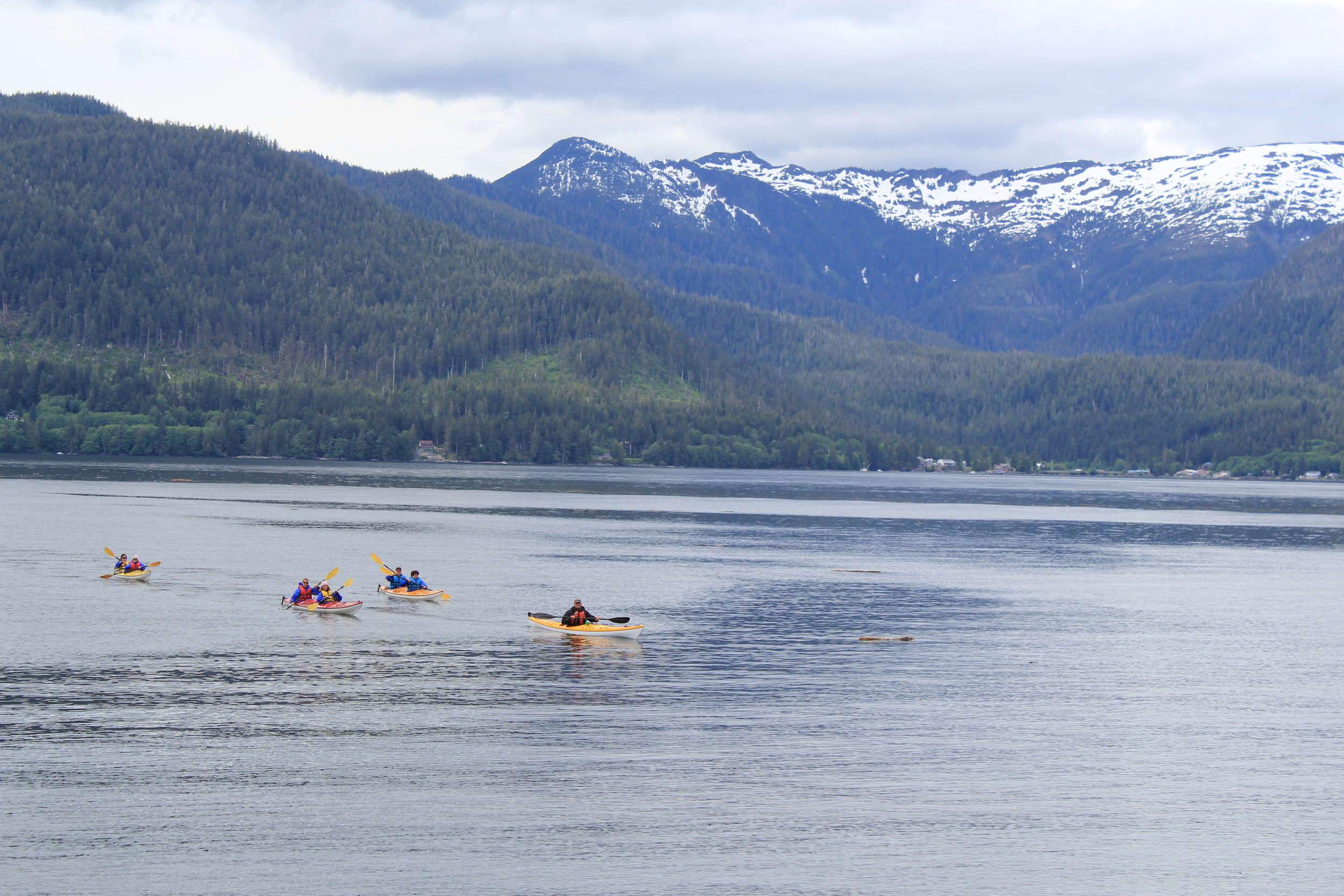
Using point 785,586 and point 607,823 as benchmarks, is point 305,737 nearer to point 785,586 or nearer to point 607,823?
point 607,823

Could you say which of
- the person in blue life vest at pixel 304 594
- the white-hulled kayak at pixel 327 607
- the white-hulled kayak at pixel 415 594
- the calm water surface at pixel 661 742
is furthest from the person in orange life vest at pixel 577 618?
the person in blue life vest at pixel 304 594

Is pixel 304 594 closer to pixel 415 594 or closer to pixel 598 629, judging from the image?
pixel 415 594

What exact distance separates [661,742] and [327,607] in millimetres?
42556

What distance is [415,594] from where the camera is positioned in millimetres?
93500

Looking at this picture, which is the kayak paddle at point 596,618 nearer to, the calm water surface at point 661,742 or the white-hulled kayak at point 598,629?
the white-hulled kayak at point 598,629

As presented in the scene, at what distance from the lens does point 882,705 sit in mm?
59688

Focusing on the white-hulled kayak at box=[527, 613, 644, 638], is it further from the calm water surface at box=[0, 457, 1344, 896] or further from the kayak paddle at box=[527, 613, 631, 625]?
the calm water surface at box=[0, 457, 1344, 896]

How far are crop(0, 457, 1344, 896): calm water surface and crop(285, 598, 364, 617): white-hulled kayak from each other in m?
0.78

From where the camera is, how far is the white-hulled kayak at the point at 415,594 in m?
93.4

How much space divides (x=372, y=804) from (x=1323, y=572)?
129544 mm

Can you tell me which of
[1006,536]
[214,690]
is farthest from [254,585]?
[1006,536]

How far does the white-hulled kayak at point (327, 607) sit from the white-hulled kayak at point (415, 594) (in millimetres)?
6191

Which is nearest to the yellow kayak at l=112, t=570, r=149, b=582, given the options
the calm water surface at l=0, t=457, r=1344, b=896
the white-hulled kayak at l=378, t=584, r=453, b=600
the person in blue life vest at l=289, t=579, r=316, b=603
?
the calm water surface at l=0, t=457, r=1344, b=896

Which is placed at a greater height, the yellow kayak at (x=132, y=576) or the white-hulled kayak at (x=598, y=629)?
the yellow kayak at (x=132, y=576)
